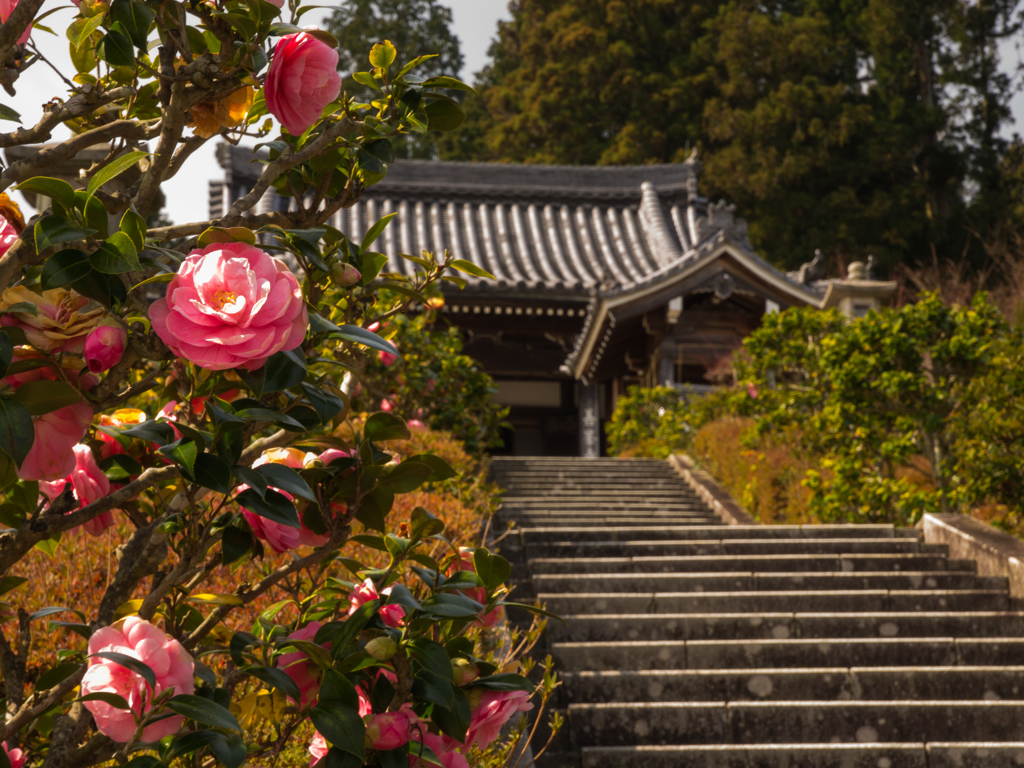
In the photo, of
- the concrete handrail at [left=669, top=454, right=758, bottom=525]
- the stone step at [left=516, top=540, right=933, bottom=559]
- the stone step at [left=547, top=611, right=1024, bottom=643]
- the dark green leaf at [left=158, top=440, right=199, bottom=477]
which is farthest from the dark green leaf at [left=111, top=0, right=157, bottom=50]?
the concrete handrail at [left=669, top=454, right=758, bottom=525]

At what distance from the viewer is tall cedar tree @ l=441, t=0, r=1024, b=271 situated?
70.3 ft

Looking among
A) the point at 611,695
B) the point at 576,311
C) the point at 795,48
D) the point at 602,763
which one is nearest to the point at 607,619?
the point at 611,695

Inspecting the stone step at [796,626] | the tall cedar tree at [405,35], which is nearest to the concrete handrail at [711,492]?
the stone step at [796,626]

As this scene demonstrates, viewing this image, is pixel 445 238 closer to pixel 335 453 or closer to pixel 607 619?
pixel 607 619

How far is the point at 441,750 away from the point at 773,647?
3.62m

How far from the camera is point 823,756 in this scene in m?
3.70

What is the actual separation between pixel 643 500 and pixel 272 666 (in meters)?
7.93

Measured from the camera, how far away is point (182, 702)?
125 cm

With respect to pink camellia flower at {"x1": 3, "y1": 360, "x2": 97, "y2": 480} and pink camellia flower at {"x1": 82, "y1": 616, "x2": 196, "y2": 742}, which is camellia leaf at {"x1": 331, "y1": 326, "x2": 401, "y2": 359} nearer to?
pink camellia flower at {"x1": 3, "y1": 360, "x2": 97, "y2": 480}

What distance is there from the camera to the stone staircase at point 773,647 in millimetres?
3895

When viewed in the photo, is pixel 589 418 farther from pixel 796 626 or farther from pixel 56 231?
pixel 56 231

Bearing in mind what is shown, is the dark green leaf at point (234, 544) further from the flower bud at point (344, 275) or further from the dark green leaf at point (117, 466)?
the flower bud at point (344, 275)

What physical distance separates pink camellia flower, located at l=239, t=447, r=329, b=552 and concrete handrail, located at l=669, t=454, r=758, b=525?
6.83 m

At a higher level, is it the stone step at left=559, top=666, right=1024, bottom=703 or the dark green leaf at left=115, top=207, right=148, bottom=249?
the dark green leaf at left=115, top=207, right=148, bottom=249
